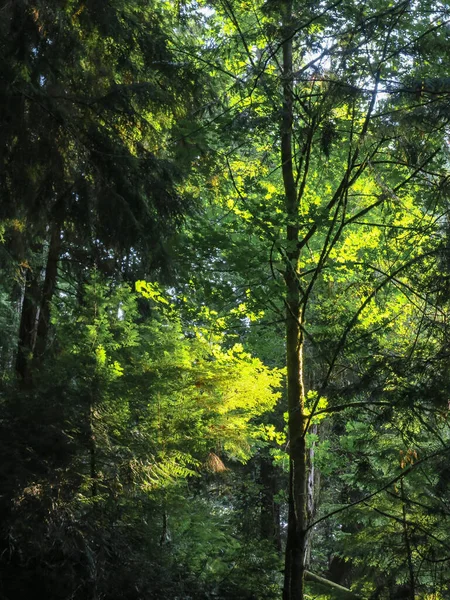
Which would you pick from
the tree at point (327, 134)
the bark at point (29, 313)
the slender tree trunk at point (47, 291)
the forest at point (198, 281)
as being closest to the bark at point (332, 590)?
the forest at point (198, 281)

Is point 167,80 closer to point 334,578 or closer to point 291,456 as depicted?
point 291,456

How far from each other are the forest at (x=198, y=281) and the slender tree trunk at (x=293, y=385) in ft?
→ 0.09

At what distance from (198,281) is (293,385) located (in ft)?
4.79

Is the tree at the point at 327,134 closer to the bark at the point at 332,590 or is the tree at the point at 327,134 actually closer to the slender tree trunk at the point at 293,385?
the slender tree trunk at the point at 293,385

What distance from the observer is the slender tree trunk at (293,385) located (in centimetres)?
464

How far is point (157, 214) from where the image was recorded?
4.65 meters

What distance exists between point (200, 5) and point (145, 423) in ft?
15.8

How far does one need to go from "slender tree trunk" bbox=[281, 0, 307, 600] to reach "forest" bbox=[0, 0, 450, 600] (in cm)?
3

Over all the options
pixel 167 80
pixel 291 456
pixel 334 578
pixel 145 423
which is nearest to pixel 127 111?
pixel 167 80

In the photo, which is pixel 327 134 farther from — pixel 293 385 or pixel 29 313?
pixel 29 313

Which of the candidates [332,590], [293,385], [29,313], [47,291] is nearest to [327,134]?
[293,385]

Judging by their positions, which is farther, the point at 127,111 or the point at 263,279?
the point at 263,279

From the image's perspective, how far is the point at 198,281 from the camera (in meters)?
5.33

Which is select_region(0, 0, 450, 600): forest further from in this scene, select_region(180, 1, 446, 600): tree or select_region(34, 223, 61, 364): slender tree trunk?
select_region(34, 223, 61, 364): slender tree trunk
